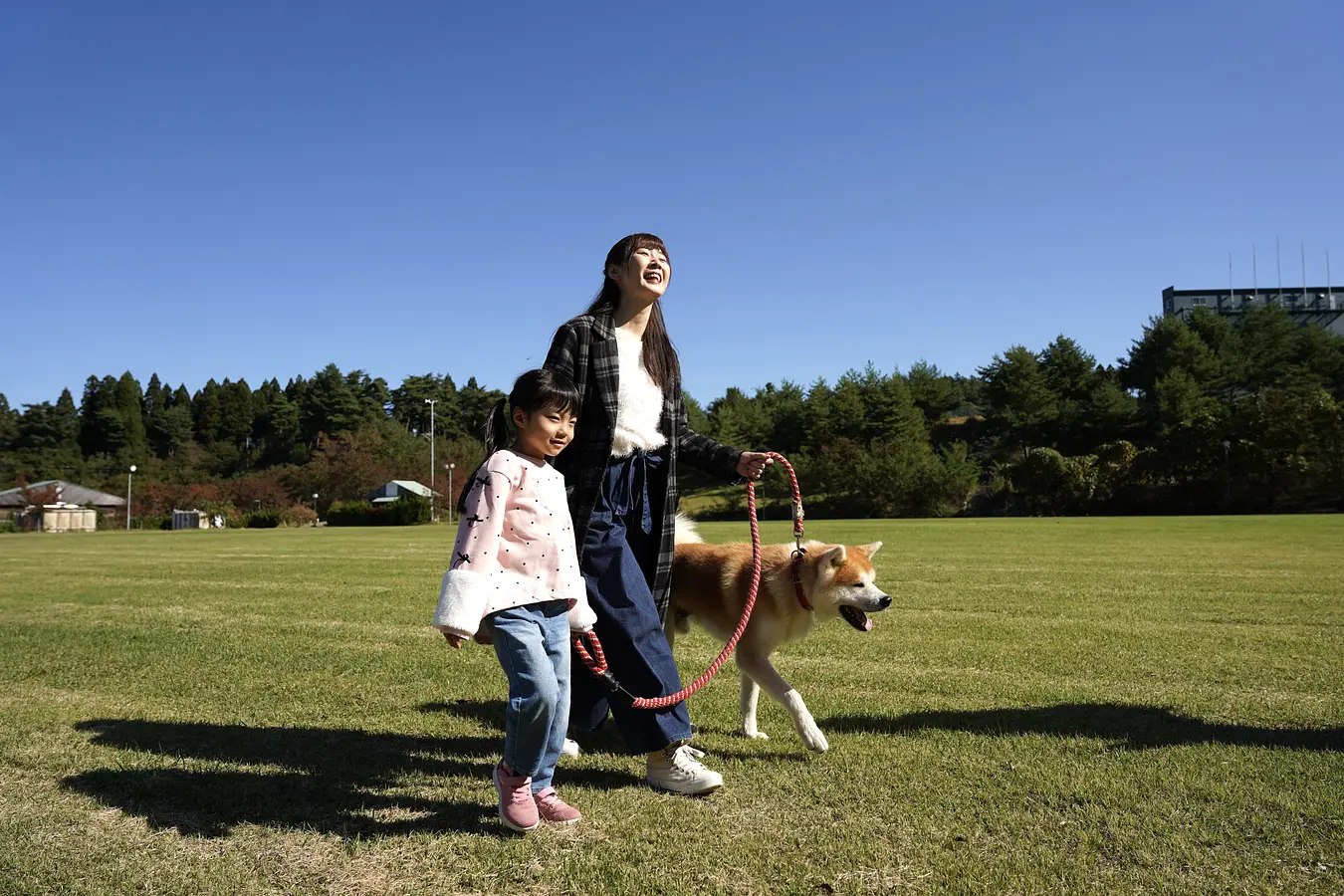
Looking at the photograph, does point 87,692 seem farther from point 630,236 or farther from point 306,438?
point 306,438

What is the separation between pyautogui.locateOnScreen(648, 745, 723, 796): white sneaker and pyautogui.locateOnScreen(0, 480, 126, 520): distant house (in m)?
81.7

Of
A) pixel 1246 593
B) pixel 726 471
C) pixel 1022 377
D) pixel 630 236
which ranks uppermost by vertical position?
pixel 1022 377

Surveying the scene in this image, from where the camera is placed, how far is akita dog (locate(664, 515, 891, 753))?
15.1ft

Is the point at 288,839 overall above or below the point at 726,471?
below

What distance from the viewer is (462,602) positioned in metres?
3.03

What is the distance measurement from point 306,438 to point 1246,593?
4372 inches

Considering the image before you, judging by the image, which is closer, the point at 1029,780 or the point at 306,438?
the point at 1029,780

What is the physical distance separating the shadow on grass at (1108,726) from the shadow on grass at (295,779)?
5.66 ft

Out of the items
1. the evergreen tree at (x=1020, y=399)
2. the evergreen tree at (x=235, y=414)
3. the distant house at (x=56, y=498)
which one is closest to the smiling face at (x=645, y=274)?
the evergreen tree at (x=1020, y=399)

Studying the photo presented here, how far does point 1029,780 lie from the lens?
12.4 feet

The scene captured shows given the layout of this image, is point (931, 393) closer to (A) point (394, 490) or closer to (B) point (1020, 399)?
(B) point (1020, 399)

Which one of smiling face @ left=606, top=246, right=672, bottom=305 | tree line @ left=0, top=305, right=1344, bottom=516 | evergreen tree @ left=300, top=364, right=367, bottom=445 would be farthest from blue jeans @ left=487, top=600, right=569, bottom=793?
evergreen tree @ left=300, top=364, right=367, bottom=445

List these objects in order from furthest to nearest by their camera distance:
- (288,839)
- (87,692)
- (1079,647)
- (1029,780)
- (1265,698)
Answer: (1079,647)
(87,692)
(1265,698)
(1029,780)
(288,839)

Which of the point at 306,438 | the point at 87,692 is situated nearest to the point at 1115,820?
the point at 87,692
